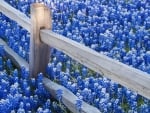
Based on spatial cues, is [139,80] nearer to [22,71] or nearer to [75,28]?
[22,71]

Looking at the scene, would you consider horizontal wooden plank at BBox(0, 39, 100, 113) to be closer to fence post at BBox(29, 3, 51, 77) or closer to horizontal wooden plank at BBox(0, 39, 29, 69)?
horizontal wooden plank at BBox(0, 39, 29, 69)

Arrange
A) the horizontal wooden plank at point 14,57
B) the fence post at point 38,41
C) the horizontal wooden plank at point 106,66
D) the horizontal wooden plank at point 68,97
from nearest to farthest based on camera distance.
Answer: the horizontal wooden plank at point 106,66 < the horizontal wooden plank at point 68,97 < the fence post at point 38,41 < the horizontal wooden plank at point 14,57

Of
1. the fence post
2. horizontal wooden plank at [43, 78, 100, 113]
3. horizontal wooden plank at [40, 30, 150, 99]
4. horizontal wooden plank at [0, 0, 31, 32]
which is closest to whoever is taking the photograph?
horizontal wooden plank at [40, 30, 150, 99]

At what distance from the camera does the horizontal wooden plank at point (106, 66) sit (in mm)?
4073

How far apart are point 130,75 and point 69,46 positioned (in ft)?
3.59

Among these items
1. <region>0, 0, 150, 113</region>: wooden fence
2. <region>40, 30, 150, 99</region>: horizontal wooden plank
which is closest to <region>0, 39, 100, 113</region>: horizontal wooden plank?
<region>0, 0, 150, 113</region>: wooden fence

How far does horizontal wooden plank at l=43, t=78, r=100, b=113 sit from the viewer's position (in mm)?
5023

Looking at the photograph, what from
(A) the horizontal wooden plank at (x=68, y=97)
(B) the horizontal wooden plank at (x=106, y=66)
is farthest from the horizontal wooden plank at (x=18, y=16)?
(A) the horizontal wooden plank at (x=68, y=97)

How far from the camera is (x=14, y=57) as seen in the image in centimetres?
640

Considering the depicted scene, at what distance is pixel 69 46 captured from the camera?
16.7 feet

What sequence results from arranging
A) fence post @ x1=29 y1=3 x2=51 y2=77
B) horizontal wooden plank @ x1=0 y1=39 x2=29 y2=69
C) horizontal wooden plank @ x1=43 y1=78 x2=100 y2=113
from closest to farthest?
1. horizontal wooden plank @ x1=43 y1=78 x2=100 y2=113
2. fence post @ x1=29 y1=3 x2=51 y2=77
3. horizontal wooden plank @ x1=0 y1=39 x2=29 y2=69

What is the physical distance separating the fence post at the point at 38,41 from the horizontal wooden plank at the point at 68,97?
20 cm

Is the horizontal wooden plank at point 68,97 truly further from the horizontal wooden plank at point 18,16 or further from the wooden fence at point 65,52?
the horizontal wooden plank at point 18,16

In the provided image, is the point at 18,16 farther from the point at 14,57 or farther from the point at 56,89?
the point at 56,89
